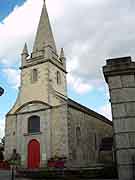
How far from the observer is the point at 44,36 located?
105 ft

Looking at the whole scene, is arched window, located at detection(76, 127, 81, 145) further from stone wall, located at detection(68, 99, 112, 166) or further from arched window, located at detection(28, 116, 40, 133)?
arched window, located at detection(28, 116, 40, 133)

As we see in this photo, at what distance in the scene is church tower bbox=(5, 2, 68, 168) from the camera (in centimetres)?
2503

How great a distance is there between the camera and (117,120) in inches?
233

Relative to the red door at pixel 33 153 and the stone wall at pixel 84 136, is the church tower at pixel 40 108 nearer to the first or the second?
the red door at pixel 33 153

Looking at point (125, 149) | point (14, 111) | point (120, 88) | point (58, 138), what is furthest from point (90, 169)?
point (14, 111)

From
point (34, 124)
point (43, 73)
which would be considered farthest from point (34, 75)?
point (34, 124)

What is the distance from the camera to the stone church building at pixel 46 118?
2489 centimetres

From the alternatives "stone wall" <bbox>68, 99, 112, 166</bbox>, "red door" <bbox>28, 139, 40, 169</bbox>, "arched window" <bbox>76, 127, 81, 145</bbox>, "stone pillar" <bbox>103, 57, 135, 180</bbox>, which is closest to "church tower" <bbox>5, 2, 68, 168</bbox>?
"red door" <bbox>28, 139, 40, 169</bbox>

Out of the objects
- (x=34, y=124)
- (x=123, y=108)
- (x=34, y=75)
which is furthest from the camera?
(x=34, y=75)

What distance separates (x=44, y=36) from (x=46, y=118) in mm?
11482

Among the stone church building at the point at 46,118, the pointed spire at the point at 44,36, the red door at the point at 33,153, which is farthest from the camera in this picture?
the pointed spire at the point at 44,36

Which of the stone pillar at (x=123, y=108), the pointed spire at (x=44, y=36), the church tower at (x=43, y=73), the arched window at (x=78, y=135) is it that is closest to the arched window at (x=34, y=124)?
the church tower at (x=43, y=73)

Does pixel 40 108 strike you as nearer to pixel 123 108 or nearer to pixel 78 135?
pixel 78 135

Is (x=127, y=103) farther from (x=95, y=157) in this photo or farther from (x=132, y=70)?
(x=95, y=157)
